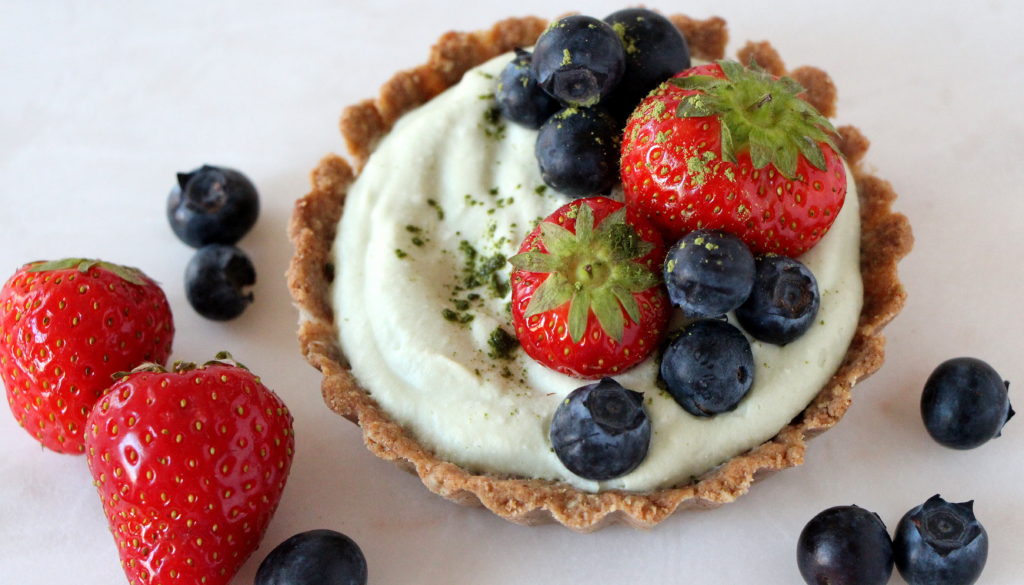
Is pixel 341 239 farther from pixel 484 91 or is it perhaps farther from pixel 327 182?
pixel 484 91

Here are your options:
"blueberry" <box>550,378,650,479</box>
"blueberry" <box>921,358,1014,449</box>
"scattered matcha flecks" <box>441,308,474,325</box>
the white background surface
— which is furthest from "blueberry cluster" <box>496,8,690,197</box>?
"blueberry" <box>921,358,1014,449</box>

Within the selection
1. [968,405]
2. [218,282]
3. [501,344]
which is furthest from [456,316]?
[968,405]

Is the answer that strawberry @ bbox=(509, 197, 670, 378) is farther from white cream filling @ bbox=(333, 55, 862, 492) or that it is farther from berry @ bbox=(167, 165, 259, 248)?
berry @ bbox=(167, 165, 259, 248)

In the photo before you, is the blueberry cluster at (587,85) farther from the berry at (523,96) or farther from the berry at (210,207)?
the berry at (210,207)

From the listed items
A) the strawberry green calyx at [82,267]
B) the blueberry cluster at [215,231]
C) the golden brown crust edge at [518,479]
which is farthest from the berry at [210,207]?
the strawberry green calyx at [82,267]

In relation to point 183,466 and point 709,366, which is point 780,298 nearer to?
point 709,366

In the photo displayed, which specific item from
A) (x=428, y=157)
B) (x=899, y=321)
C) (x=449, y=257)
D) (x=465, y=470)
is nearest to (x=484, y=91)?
(x=428, y=157)
